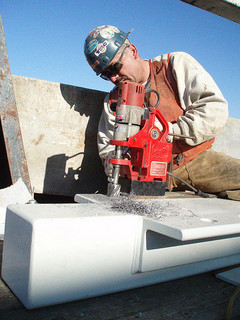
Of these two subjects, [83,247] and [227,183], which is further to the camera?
[227,183]

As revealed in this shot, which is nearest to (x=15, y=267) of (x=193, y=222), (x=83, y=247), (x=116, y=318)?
(x=83, y=247)

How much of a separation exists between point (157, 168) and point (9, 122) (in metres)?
1.23

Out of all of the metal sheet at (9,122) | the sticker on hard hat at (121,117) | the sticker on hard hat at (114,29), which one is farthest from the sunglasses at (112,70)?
the sticker on hard hat at (121,117)

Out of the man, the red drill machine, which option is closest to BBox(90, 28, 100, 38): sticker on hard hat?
the man

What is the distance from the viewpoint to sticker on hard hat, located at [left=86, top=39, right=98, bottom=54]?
2.30 meters

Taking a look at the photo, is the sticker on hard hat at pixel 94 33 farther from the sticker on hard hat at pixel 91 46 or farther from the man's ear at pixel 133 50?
the man's ear at pixel 133 50

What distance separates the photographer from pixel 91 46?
233cm

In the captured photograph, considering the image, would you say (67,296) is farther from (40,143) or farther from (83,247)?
(40,143)

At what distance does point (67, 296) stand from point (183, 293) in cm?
55

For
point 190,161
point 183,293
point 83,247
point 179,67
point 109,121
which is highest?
point 179,67

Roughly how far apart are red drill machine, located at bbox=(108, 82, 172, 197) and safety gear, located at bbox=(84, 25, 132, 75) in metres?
0.73

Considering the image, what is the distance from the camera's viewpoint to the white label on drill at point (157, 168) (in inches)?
70.6

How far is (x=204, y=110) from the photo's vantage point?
2.29 metres

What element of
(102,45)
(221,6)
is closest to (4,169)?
(102,45)
